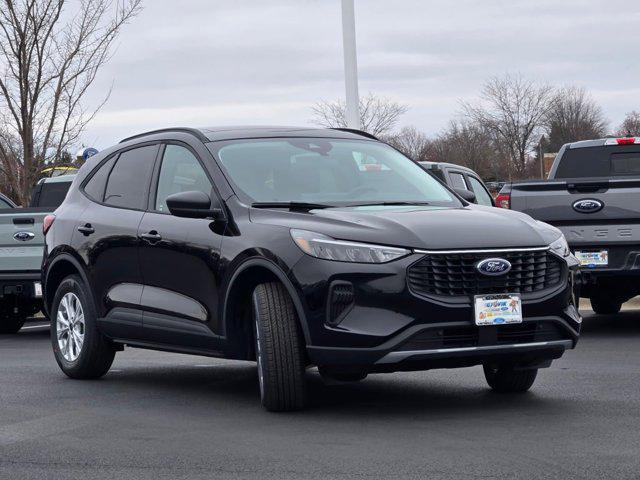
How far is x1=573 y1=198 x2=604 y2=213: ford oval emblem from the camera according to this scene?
1198cm

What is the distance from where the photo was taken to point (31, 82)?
21.8 metres

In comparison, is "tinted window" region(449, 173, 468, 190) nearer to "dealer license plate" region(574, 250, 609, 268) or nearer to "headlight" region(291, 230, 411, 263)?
"dealer license plate" region(574, 250, 609, 268)

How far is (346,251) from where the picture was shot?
718 centimetres

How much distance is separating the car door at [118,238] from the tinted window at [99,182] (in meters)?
0.01

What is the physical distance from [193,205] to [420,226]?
4.85ft

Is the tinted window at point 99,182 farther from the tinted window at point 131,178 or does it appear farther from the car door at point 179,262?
the car door at point 179,262

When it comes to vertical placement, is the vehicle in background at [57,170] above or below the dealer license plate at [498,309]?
above

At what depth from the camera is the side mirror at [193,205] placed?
7.96m

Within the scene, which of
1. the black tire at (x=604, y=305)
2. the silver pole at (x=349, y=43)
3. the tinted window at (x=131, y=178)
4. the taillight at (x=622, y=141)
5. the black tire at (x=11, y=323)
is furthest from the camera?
the silver pole at (x=349, y=43)

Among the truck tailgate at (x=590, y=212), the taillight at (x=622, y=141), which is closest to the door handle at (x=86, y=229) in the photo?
the truck tailgate at (x=590, y=212)

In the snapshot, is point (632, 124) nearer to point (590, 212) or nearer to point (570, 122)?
point (570, 122)

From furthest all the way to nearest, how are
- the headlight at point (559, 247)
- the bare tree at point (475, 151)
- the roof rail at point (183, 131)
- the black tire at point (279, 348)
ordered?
the bare tree at point (475, 151) < the roof rail at point (183, 131) < the headlight at point (559, 247) < the black tire at point (279, 348)

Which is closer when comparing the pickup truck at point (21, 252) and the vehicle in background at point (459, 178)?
the pickup truck at point (21, 252)

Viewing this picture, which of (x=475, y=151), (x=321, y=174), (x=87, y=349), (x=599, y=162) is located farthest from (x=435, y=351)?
(x=475, y=151)
